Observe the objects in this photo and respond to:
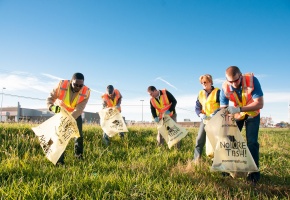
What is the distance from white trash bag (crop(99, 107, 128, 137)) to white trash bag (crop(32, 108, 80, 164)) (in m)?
2.45

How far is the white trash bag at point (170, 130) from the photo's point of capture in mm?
6594

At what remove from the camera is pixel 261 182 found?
418 centimetres

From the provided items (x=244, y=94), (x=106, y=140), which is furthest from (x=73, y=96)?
(x=244, y=94)

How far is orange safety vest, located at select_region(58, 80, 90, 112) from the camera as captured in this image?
5.13 metres

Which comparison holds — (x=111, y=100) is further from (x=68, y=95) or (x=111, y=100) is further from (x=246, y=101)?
(x=246, y=101)

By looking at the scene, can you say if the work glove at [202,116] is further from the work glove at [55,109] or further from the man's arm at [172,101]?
the work glove at [55,109]

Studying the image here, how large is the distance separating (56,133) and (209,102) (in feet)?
9.41

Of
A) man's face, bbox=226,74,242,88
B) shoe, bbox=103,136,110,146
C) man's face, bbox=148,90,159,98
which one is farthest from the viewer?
shoe, bbox=103,136,110,146

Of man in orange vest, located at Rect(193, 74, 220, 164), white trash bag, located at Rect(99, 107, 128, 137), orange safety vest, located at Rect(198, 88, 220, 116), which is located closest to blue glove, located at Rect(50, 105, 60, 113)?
white trash bag, located at Rect(99, 107, 128, 137)

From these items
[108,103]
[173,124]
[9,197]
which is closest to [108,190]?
[9,197]

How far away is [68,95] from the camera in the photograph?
521cm

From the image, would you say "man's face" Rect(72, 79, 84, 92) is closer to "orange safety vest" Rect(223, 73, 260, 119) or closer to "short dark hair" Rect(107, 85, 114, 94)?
"orange safety vest" Rect(223, 73, 260, 119)

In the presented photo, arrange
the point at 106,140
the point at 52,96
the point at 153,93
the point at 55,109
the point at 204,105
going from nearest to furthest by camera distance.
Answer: the point at 55,109 → the point at 52,96 → the point at 204,105 → the point at 153,93 → the point at 106,140

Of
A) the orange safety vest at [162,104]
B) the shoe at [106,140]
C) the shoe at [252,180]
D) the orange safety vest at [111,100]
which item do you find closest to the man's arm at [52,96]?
the shoe at [106,140]
